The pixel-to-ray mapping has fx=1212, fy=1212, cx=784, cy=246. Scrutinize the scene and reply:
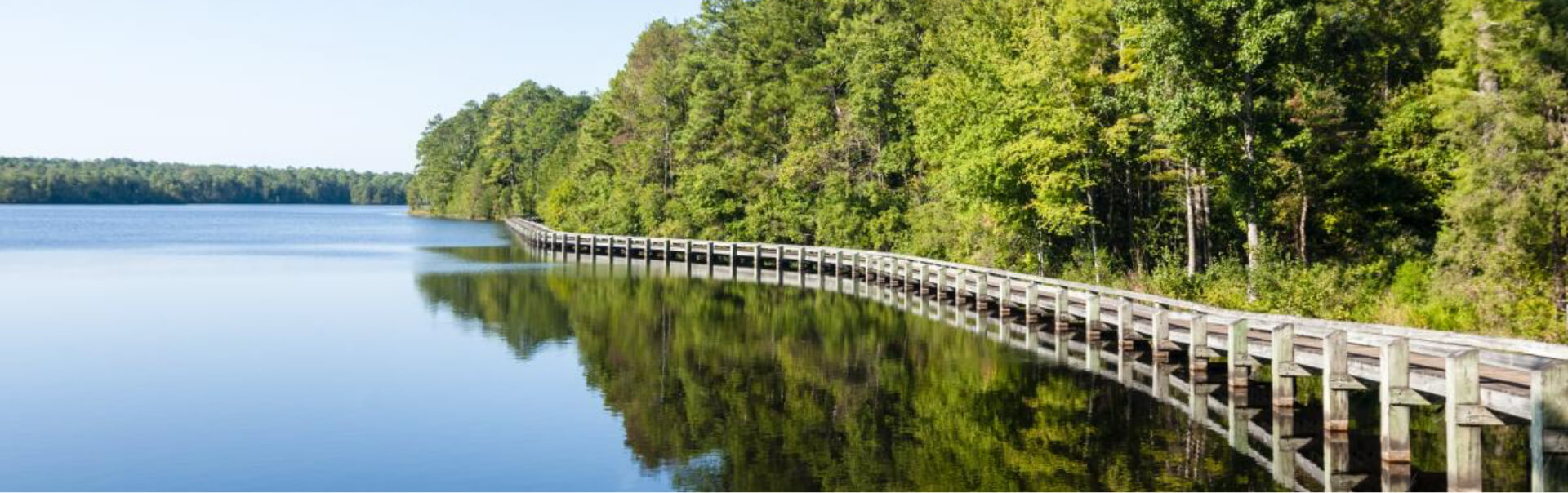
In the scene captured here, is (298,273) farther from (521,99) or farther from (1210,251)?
(521,99)

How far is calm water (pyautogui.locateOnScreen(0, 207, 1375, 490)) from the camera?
51.7 feet

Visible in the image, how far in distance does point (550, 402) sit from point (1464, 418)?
1407 cm

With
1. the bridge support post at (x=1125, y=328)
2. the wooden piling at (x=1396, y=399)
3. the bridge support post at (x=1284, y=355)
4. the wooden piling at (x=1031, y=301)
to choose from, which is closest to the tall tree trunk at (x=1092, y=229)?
the wooden piling at (x=1031, y=301)

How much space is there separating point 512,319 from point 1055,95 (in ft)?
55.1

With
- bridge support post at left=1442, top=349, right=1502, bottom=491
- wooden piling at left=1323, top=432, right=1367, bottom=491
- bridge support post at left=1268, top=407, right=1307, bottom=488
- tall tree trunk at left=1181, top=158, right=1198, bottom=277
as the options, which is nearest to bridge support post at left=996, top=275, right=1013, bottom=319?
tall tree trunk at left=1181, top=158, right=1198, bottom=277

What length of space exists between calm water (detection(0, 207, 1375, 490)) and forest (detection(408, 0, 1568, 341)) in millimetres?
6182

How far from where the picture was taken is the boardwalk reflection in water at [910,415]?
1535cm

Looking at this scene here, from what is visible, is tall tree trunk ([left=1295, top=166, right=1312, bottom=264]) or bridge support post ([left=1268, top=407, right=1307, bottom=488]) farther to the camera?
tall tree trunk ([left=1295, top=166, right=1312, bottom=264])

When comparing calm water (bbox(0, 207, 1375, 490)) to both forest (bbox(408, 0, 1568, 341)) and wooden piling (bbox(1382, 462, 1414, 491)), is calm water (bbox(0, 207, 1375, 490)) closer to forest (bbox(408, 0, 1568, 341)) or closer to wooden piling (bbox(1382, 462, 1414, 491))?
wooden piling (bbox(1382, 462, 1414, 491))

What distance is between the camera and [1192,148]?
1091 inches

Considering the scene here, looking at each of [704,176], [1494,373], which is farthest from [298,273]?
[1494,373]

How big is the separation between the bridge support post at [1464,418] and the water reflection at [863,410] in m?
2.30

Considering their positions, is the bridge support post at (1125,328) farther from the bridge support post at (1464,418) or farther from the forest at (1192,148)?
the bridge support post at (1464,418)

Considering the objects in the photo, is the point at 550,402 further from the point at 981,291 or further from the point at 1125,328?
the point at 981,291
